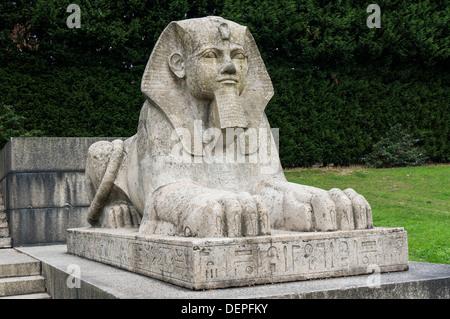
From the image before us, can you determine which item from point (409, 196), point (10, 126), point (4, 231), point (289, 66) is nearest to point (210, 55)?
point (4, 231)

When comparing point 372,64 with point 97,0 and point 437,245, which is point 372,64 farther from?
point 437,245

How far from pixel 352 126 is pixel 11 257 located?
10.7 m

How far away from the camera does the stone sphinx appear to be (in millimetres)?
2991

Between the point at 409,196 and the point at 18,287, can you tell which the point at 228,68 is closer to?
the point at 18,287

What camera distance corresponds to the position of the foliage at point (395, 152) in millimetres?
14430

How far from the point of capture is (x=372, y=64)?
1501 centimetres

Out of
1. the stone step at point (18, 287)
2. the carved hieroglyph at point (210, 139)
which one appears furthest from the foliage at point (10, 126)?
the carved hieroglyph at point (210, 139)

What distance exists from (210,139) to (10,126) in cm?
760

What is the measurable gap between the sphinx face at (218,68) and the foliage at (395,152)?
11131 mm

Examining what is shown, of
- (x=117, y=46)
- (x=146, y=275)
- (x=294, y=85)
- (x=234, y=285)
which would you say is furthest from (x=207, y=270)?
(x=294, y=85)

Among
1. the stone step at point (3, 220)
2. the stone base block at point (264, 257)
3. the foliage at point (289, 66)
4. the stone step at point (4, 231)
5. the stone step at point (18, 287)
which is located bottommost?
the stone step at point (18, 287)

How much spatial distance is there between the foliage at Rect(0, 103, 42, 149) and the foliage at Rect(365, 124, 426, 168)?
8846mm

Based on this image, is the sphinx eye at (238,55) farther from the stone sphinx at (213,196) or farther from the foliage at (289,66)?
the foliage at (289,66)

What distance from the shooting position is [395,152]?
14.6m
